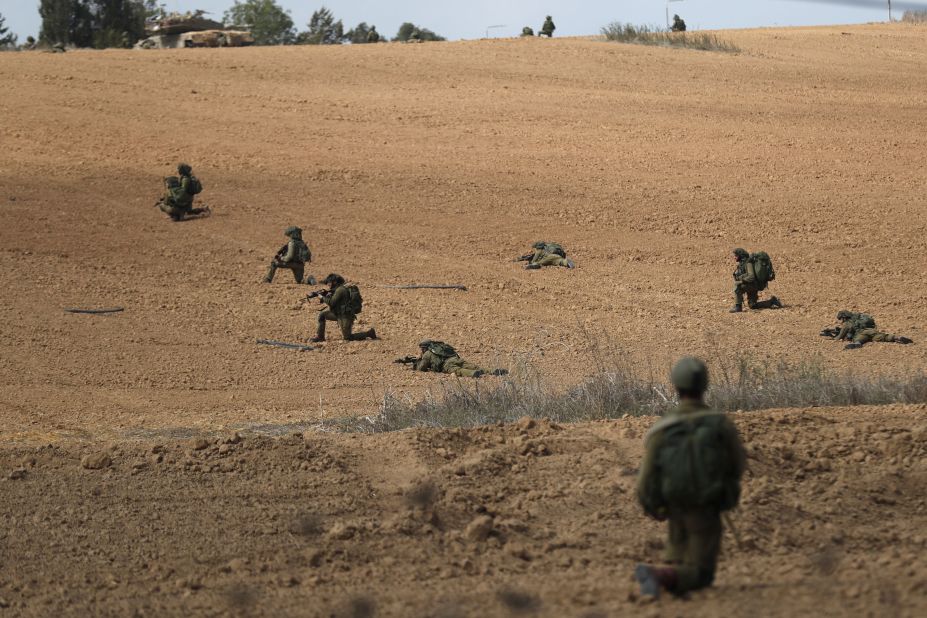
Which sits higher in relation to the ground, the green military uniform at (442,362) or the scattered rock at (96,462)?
the scattered rock at (96,462)

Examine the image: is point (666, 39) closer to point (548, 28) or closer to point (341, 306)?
point (548, 28)

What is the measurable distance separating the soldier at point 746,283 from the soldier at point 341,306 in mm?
5440

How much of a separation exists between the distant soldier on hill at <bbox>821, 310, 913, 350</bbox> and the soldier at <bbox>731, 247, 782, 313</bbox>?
62.7 inches

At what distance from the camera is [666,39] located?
43.8 meters

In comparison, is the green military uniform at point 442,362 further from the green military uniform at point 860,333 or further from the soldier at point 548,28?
the soldier at point 548,28

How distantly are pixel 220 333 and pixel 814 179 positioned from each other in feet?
48.3

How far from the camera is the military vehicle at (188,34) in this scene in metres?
46.4

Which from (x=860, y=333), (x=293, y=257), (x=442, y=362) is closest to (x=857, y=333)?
(x=860, y=333)

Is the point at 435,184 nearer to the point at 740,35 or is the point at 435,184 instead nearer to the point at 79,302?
the point at 79,302

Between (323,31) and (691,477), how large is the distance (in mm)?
83249

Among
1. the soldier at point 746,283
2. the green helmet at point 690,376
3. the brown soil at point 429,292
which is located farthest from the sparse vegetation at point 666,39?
the green helmet at point 690,376

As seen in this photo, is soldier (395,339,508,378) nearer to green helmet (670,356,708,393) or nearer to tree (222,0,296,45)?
green helmet (670,356,708,393)

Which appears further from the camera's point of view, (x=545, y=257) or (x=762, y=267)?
(x=545, y=257)

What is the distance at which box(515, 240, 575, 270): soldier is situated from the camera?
21203 millimetres
